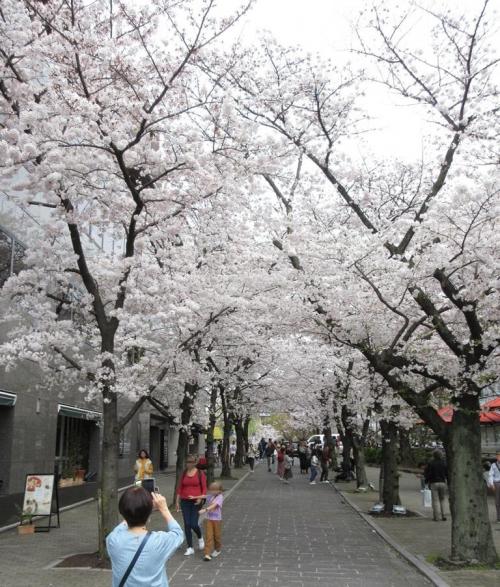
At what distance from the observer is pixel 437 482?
1456cm

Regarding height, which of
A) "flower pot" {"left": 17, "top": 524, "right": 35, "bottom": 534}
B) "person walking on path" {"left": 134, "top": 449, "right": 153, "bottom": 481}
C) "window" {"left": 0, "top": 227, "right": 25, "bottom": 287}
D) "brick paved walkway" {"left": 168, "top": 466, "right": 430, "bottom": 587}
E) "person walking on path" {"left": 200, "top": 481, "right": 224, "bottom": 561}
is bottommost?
"brick paved walkway" {"left": 168, "top": 466, "right": 430, "bottom": 587}

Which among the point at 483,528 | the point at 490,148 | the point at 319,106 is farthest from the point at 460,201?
the point at 483,528

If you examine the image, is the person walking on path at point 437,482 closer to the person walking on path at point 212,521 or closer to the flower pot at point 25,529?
the person walking on path at point 212,521

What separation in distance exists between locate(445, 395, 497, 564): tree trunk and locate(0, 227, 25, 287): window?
9.42 metres

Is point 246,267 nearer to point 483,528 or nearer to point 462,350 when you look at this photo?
point 462,350

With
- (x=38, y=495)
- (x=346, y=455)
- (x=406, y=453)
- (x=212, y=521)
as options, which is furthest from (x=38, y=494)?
(x=406, y=453)

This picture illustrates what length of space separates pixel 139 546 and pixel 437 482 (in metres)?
12.4

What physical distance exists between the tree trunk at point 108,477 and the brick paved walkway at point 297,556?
1.14 meters

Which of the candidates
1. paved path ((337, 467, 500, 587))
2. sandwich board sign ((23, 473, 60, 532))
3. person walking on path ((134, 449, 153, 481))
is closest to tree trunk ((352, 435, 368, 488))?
paved path ((337, 467, 500, 587))

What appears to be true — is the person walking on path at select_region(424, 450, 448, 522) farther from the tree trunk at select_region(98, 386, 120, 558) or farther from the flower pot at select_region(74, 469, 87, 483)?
the flower pot at select_region(74, 469, 87, 483)

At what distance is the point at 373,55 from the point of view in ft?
34.0

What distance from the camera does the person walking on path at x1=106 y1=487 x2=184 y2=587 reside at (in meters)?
3.64

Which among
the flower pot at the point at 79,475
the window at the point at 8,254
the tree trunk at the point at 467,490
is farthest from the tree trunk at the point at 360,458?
the window at the point at 8,254

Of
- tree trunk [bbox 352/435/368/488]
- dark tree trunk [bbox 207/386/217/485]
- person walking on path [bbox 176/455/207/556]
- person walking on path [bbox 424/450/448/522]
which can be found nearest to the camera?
person walking on path [bbox 176/455/207/556]
